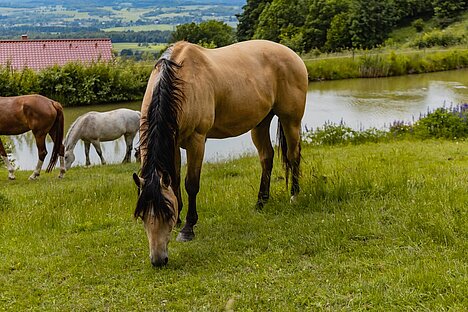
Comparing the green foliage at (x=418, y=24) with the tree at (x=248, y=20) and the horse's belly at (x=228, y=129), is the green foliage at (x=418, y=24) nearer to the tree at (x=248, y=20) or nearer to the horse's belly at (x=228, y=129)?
the tree at (x=248, y=20)

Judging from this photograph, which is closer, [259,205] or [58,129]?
[259,205]

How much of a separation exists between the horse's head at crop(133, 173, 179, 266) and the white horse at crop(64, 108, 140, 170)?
7214 millimetres

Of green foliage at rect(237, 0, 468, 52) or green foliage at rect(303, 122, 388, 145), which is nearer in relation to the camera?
green foliage at rect(303, 122, 388, 145)

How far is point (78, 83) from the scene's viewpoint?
21906 millimetres

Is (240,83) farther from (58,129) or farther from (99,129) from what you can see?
(99,129)

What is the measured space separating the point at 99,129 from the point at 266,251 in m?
7.68

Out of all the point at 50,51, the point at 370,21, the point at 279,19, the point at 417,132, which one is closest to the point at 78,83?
the point at 50,51

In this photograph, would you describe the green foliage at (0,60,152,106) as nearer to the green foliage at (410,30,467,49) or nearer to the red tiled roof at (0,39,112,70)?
the red tiled roof at (0,39,112,70)

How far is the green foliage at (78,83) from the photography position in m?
21.0

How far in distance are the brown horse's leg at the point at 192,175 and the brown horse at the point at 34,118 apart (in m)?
5.49

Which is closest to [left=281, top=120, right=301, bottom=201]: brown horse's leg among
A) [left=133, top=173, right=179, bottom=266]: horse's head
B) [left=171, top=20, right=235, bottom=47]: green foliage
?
[left=133, top=173, right=179, bottom=266]: horse's head

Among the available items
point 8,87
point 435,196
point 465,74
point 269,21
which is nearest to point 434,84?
point 465,74

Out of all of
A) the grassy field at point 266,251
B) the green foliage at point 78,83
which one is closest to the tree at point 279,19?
the green foliage at point 78,83

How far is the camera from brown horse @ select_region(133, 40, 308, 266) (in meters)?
3.63
